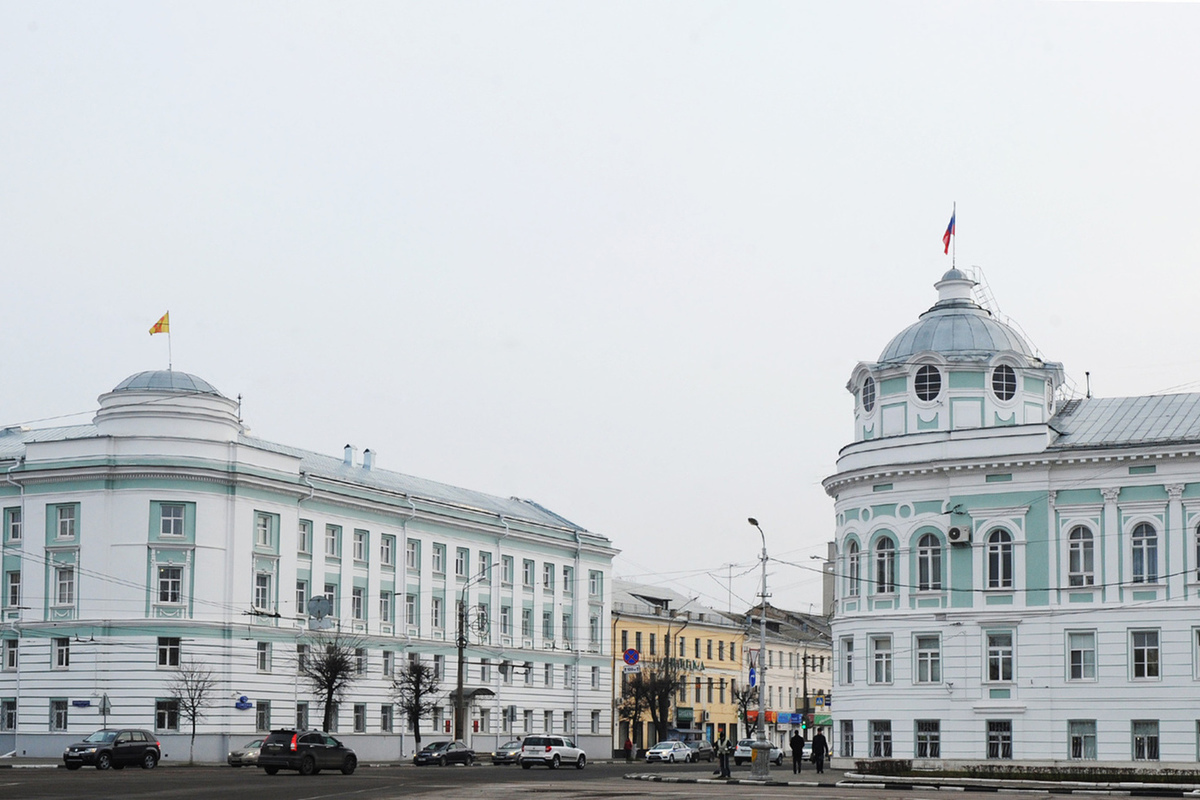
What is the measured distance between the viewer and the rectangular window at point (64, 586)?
7356 cm

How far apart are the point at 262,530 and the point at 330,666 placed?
284 inches

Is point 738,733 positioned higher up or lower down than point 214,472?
lower down

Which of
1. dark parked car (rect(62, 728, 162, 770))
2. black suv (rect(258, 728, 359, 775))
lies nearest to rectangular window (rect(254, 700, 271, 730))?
dark parked car (rect(62, 728, 162, 770))

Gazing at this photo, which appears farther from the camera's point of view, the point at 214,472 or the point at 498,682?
the point at 498,682

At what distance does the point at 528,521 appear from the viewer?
97000mm

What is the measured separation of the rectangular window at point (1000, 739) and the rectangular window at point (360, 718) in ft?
117

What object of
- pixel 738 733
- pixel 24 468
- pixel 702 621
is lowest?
pixel 738 733

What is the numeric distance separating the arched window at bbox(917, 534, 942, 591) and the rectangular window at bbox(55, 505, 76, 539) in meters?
38.3

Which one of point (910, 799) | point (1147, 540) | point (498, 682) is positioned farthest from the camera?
point (498, 682)

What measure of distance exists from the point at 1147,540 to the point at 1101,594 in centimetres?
244

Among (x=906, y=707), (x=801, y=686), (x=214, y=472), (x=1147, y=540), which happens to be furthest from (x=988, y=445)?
(x=801, y=686)

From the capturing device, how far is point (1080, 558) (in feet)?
187

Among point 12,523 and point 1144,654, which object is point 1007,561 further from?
point 12,523

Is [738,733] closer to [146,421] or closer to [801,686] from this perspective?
[801,686]
